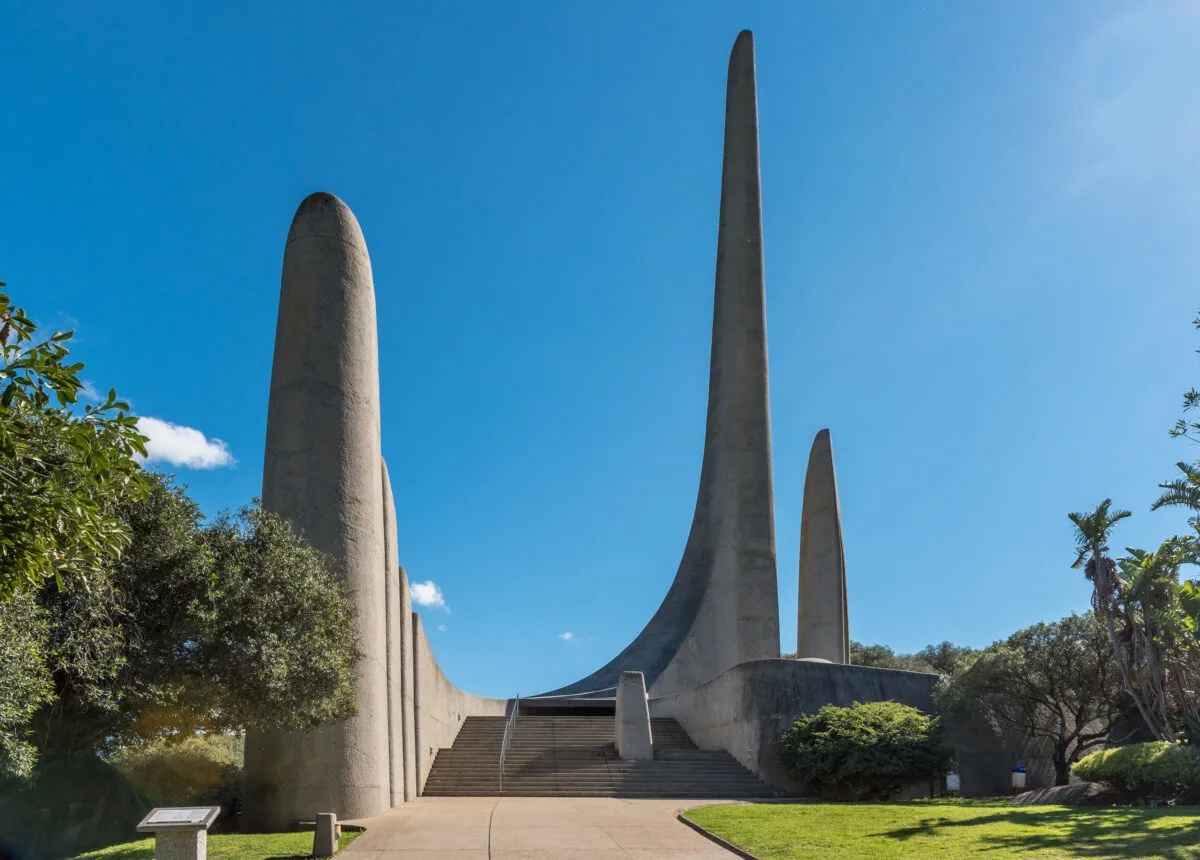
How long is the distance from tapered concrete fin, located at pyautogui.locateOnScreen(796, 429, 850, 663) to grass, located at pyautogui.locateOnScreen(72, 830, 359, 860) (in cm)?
2378

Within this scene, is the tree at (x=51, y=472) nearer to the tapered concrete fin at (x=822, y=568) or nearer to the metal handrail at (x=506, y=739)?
the metal handrail at (x=506, y=739)

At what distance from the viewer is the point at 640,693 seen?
23.9 m

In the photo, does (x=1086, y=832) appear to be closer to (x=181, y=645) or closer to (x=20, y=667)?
(x=181, y=645)

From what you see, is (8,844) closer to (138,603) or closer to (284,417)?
(138,603)

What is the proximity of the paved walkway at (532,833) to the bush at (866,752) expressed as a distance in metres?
2.97

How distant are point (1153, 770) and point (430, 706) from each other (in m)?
14.6

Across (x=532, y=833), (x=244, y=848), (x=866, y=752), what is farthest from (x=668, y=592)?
(x=244, y=848)

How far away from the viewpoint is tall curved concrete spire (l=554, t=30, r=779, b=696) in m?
33.3

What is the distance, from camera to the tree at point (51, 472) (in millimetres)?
5695

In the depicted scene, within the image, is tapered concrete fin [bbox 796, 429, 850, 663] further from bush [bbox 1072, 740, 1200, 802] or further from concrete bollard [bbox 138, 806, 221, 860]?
concrete bollard [bbox 138, 806, 221, 860]

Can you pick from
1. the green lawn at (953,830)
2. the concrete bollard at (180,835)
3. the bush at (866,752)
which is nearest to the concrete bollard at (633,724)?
the bush at (866,752)

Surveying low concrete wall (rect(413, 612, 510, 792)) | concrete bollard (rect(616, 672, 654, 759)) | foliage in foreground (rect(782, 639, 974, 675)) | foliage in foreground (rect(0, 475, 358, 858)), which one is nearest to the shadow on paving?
foliage in foreground (rect(0, 475, 358, 858))

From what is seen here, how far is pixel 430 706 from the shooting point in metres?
21.8

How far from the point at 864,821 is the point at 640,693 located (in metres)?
10.1
